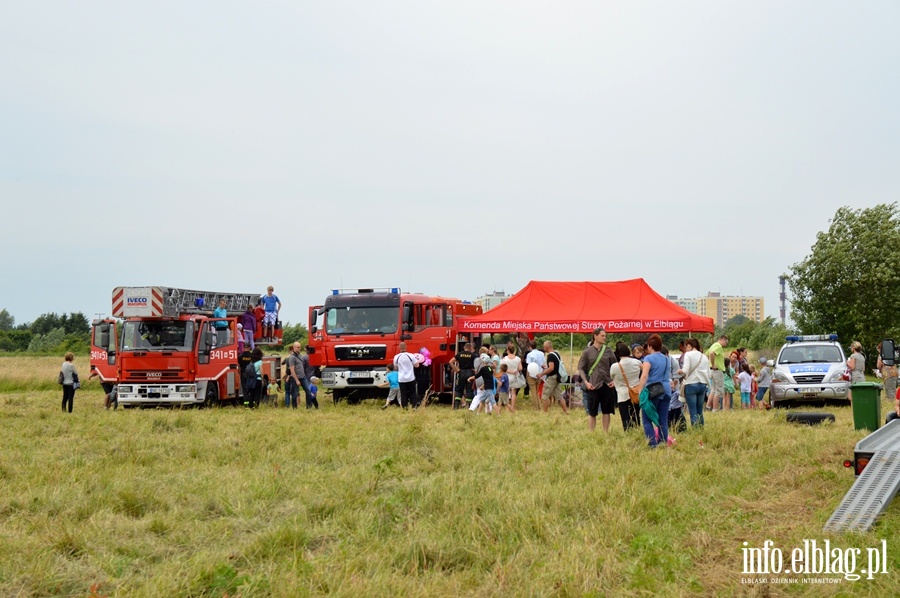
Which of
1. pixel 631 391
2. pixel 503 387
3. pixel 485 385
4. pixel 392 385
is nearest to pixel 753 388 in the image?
pixel 503 387

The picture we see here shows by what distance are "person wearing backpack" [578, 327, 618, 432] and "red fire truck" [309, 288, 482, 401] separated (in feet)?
32.2

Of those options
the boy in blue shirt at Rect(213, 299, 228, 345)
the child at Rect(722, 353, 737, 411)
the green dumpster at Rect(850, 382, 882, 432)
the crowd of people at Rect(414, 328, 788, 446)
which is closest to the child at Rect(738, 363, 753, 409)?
the crowd of people at Rect(414, 328, 788, 446)

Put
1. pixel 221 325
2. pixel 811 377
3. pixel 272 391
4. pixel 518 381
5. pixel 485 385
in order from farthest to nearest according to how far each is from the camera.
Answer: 1. pixel 272 391
2. pixel 221 325
3. pixel 811 377
4. pixel 518 381
5. pixel 485 385

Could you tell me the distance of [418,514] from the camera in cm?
831

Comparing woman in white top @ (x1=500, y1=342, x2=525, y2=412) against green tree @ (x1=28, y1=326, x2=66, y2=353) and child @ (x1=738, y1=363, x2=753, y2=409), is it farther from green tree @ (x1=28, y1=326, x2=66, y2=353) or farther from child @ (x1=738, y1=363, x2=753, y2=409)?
green tree @ (x1=28, y1=326, x2=66, y2=353)

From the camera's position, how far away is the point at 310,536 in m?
7.56

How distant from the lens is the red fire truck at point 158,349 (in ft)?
73.0

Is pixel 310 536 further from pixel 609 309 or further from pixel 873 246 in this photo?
pixel 873 246

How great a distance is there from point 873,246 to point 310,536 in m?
38.3

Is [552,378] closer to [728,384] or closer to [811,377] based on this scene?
[728,384]

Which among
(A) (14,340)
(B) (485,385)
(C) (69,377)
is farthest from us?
(A) (14,340)

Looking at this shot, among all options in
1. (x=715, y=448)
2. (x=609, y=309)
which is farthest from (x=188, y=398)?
(x=715, y=448)

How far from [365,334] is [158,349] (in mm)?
5221

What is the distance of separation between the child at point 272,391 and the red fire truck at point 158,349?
148 centimetres
